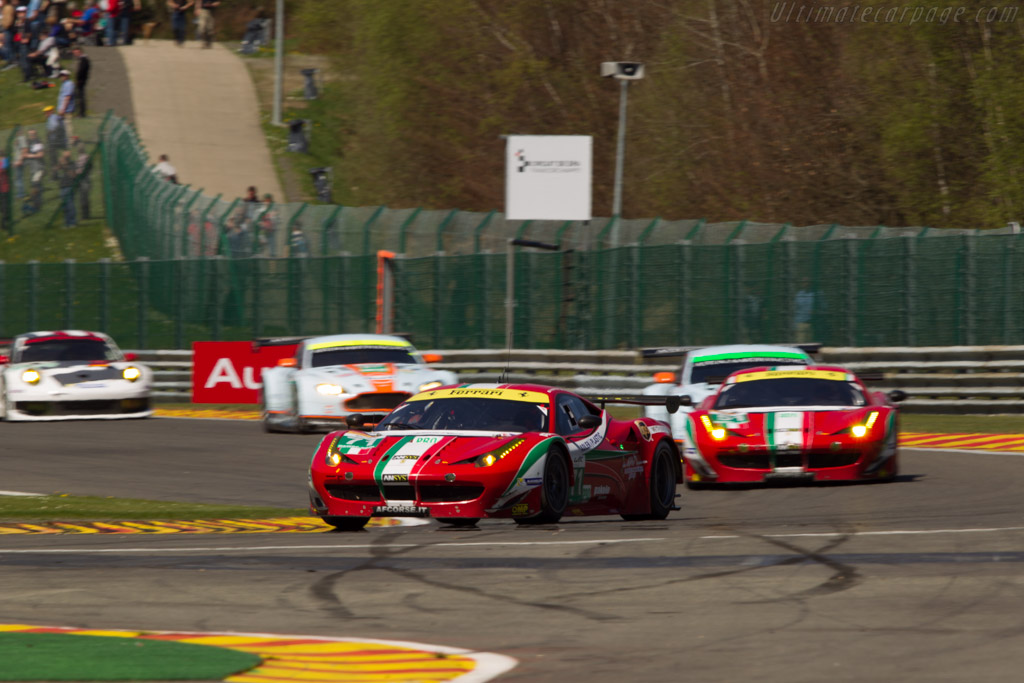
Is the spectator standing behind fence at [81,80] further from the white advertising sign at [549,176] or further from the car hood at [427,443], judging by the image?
the car hood at [427,443]

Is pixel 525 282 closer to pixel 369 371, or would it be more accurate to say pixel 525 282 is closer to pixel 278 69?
pixel 369 371

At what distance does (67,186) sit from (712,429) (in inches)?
1384

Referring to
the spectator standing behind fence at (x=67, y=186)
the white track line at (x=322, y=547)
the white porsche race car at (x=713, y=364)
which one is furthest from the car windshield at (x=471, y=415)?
the spectator standing behind fence at (x=67, y=186)

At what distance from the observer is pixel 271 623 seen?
732 cm

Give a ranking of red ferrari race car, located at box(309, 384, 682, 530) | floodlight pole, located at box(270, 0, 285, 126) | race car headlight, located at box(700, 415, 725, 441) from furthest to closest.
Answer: floodlight pole, located at box(270, 0, 285, 126) → race car headlight, located at box(700, 415, 725, 441) → red ferrari race car, located at box(309, 384, 682, 530)

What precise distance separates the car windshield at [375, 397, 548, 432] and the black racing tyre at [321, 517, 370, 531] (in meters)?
0.74

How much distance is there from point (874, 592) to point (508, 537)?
3.16 meters

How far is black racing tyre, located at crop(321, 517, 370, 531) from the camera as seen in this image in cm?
1174

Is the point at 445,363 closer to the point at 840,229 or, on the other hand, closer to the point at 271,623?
the point at 840,229

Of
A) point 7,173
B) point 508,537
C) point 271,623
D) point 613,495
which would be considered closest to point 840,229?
point 613,495

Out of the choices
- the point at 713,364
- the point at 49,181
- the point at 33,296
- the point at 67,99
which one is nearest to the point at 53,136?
the point at 49,181

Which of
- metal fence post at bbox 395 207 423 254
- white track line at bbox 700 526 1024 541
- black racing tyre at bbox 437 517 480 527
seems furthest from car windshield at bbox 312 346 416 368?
white track line at bbox 700 526 1024 541

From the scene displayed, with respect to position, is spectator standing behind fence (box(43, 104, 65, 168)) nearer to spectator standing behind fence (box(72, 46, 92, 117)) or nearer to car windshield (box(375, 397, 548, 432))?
spectator standing behind fence (box(72, 46, 92, 117))

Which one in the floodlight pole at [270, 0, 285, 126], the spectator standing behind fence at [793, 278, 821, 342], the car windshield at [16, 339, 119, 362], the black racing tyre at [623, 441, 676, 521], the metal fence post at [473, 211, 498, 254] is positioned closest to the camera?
the black racing tyre at [623, 441, 676, 521]
